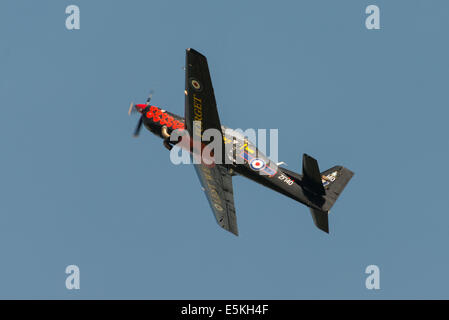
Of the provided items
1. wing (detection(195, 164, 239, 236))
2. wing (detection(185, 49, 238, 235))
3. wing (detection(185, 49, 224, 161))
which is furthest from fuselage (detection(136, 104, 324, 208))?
wing (detection(195, 164, 239, 236))

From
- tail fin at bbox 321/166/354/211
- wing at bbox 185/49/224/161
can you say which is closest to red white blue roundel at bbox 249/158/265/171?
wing at bbox 185/49/224/161

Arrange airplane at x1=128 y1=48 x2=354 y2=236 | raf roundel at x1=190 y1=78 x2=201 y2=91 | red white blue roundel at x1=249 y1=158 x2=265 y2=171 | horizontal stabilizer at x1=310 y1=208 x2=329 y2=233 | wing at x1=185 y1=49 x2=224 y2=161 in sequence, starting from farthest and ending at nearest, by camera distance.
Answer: red white blue roundel at x1=249 y1=158 x2=265 y2=171, horizontal stabilizer at x1=310 y1=208 x2=329 y2=233, airplane at x1=128 y1=48 x2=354 y2=236, raf roundel at x1=190 y1=78 x2=201 y2=91, wing at x1=185 y1=49 x2=224 y2=161

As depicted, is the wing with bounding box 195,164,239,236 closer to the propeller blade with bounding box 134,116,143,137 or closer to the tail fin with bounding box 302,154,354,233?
the propeller blade with bounding box 134,116,143,137

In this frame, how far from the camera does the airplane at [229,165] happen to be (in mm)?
28625

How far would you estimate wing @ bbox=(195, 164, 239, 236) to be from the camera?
32188 mm

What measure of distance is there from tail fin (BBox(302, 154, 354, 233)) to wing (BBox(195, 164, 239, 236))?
4.06m

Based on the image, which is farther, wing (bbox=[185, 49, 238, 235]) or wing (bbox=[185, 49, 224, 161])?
wing (bbox=[185, 49, 238, 235])

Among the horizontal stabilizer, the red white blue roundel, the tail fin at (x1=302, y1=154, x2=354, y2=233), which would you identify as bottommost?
the horizontal stabilizer

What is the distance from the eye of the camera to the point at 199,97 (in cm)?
2880

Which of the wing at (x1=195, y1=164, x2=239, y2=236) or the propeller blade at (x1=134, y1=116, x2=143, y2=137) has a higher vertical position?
the propeller blade at (x1=134, y1=116, x2=143, y2=137)

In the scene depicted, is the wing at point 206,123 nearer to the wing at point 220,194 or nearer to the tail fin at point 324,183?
the wing at point 220,194

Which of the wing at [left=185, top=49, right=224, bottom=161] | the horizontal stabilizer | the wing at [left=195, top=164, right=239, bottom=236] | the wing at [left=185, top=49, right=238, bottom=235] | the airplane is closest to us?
the wing at [left=185, top=49, right=224, bottom=161]
